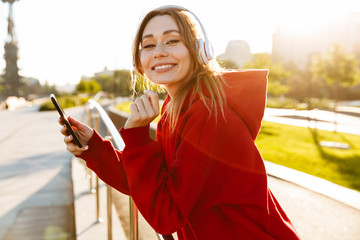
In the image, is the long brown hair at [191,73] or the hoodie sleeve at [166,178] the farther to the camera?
the long brown hair at [191,73]

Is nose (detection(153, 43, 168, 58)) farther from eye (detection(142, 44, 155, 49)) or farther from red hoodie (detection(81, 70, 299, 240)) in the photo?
red hoodie (detection(81, 70, 299, 240))

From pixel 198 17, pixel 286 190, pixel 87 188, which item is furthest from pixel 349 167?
pixel 198 17

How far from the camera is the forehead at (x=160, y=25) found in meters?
1.28

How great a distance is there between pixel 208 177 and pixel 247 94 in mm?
353

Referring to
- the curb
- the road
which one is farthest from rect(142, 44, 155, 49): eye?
the curb

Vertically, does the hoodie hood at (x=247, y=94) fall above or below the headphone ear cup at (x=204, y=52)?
below

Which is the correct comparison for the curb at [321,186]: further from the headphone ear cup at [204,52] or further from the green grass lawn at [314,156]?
the headphone ear cup at [204,52]

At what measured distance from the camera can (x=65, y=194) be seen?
4887 millimetres

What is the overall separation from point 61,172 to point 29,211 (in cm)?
198

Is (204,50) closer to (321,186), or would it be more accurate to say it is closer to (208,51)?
(208,51)

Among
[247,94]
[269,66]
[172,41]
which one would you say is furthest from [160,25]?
[269,66]

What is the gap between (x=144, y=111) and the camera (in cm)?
114

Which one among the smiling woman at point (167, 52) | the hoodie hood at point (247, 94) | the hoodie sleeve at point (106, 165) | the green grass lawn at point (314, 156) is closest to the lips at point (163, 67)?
the smiling woman at point (167, 52)

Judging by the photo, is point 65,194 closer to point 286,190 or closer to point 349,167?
point 286,190
